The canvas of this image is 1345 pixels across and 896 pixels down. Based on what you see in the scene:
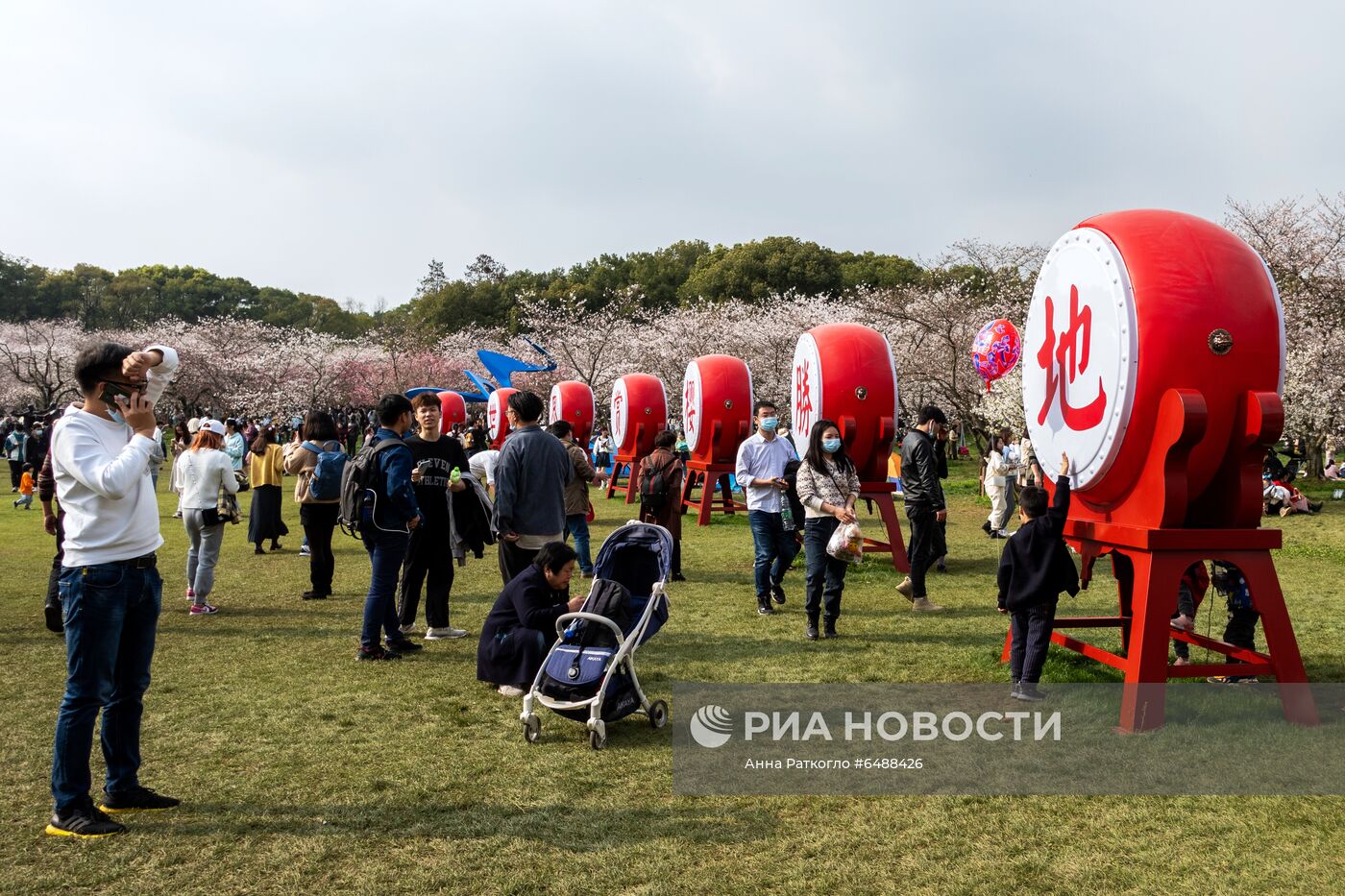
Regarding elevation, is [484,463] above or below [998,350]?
below

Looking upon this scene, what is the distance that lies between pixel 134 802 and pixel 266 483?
27.1 ft

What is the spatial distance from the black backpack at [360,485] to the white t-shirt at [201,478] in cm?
213

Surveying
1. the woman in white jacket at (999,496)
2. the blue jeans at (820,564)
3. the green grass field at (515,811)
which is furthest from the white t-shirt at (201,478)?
the woman in white jacket at (999,496)

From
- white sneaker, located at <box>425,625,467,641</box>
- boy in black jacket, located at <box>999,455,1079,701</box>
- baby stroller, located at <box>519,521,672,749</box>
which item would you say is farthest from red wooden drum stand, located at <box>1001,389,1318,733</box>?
white sneaker, located at <box>425,625,467,641</box>

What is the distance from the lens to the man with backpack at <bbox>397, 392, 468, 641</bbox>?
24.0 ft

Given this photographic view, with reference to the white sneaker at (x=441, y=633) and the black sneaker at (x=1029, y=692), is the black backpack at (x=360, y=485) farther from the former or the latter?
the black sneaker at (x=1029, y=692)

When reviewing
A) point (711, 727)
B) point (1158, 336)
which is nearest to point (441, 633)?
point (711, 727)

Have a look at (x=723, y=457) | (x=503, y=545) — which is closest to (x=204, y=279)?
(x=723, y=457)

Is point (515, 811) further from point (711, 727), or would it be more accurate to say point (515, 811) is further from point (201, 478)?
point (201, 478)

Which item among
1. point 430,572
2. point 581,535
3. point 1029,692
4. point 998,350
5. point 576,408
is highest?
point 998,350

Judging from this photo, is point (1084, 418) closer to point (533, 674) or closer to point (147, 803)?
point (533, 674)

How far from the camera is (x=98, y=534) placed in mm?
3902

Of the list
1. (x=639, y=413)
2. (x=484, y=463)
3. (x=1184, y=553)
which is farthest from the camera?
(x=639, y=413)

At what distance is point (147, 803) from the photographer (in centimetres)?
422
